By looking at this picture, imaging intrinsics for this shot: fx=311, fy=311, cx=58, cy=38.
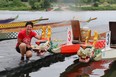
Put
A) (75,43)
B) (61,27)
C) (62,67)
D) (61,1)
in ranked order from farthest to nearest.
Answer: (61,27), (61,1), (75,43), (62,67)

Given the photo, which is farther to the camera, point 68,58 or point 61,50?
point 68,58

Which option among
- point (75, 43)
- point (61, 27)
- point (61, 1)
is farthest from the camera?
point (61, 27)

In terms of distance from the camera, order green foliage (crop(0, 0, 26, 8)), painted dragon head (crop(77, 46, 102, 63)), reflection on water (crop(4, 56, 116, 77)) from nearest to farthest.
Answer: reflection on water (crop(4, 56, 116, 77)), painted dragon head (crop(77, 46, 102, 63)), green foliage (crop(0, 0, 26, 8))

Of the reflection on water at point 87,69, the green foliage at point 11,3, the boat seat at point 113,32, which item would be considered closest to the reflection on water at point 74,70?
the reflection on water at point 87,69

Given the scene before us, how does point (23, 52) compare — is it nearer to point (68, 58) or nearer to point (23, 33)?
point (23, 33)

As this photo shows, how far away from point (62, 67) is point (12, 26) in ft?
26.3

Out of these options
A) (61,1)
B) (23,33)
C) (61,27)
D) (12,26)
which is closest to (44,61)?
(23,33)

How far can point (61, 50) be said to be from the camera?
9.65m

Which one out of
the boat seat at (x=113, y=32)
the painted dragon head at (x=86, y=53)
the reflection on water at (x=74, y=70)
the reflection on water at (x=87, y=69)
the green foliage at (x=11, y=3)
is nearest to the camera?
the reflection on water at (x=74, y=70)

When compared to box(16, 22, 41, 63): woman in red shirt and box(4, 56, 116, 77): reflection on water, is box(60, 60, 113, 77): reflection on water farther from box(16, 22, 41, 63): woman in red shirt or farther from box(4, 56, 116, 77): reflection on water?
box(16, 22, 41, 63): woman in red shirt

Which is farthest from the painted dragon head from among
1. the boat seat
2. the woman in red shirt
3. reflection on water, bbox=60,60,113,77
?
the boat seat


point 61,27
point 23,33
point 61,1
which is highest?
point 61,1

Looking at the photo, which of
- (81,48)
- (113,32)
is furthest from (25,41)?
→ (113,32)

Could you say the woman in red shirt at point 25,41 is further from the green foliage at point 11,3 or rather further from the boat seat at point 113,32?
the green foliage at point 11,3
